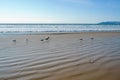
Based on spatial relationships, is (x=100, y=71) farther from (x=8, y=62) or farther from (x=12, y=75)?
(x=8, y=62)

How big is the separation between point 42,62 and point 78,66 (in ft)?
4.29

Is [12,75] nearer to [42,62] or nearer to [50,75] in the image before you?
[50,75]

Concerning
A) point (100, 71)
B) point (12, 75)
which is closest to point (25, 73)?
point (12, 75)

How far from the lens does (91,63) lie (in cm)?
571

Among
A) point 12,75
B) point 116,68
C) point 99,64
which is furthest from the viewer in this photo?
point 99,64

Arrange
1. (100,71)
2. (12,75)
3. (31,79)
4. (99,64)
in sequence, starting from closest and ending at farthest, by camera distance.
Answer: (31,79) → (12,75) → (100,71) → (99,64)

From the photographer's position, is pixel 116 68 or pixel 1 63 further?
pixel 1 63

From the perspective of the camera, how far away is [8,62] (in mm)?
5805

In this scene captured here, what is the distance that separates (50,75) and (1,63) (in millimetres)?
2102

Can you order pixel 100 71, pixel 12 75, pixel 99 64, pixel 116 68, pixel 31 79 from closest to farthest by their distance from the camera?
1. pixel 31 79
2. pixel 12 75
3. pixel 100 71
4. pixel 116 68
5. pixel 99 64

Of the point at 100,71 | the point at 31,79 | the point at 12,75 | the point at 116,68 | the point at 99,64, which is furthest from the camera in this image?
the point at 99,64

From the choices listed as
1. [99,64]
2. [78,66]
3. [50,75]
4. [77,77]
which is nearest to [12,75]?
[50,75]

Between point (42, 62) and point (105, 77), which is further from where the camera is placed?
point (42, 62)

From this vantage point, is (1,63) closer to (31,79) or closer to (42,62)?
(42,62)
